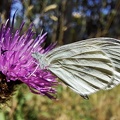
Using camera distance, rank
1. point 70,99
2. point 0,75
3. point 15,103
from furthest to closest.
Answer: point 70,99 < point 15,103 < point 0,75

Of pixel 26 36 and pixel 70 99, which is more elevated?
pixel 26 36

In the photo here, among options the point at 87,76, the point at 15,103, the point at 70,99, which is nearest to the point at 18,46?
the point at 87,76

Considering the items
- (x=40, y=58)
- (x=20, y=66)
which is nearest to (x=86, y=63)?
(x=40, y=58)

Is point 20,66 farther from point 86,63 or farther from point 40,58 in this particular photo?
point 86,63

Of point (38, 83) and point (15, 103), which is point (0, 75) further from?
point (15, 103)
